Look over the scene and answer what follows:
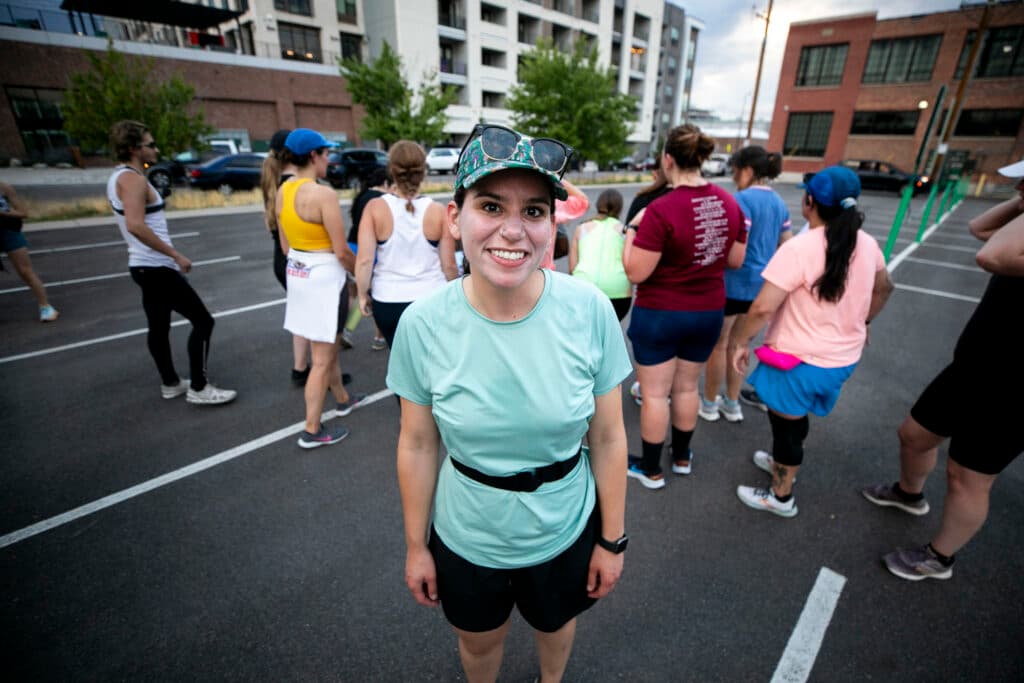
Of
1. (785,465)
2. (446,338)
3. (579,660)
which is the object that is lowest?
(579,660)

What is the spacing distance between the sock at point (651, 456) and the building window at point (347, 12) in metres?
43.3

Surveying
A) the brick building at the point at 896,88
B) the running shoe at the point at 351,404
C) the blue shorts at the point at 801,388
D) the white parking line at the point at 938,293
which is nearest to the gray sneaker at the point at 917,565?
the blue shorts at the point at 801,388

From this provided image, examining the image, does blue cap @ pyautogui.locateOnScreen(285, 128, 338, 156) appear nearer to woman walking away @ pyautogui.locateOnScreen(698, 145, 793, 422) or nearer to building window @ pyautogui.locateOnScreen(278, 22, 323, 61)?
woman walking away @ pyautogui.locateOnScreen(698, 145, 793, 422)

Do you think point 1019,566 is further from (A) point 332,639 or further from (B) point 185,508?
(B) point 185,508

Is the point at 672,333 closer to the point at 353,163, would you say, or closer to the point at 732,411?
the point at 732,411

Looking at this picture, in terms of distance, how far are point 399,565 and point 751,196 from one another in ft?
12.3

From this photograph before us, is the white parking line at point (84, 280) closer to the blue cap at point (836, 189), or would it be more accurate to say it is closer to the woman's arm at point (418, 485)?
the woman's arm at point (418, 485)

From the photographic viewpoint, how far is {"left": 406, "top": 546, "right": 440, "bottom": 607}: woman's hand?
1555 mm

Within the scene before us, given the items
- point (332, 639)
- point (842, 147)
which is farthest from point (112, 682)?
point (842, 147)

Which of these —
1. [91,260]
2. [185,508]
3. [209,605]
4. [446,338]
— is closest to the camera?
[446,338]

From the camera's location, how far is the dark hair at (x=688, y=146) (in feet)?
8.47

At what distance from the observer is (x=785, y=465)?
2838 mm

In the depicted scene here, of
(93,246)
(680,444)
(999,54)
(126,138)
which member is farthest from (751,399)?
(999,54)

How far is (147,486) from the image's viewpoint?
3.23 metres
